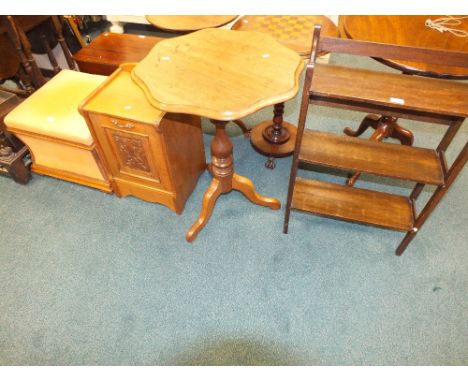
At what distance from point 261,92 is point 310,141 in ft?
1.63

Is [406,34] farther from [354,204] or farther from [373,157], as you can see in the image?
[354,204]

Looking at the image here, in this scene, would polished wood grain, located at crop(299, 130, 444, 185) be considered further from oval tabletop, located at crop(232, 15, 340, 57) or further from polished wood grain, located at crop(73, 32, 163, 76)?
polished wood grain, located at crop(73, 32, 163, 76)

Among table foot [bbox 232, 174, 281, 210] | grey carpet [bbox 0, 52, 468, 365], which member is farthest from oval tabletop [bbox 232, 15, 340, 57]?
grey carpet [bbox 0, 52, 468, 365]

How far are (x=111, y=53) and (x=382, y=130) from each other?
5.97ft

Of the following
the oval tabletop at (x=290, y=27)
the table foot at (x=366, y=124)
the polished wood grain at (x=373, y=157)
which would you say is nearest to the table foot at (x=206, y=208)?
the polished wood grain at (x=373, y=157)

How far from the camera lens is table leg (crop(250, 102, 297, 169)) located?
222 centimetres

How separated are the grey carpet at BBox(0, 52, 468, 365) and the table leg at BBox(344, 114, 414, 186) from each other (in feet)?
0.99

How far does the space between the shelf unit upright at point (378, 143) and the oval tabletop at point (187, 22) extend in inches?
30.5

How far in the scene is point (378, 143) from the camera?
1608 mm

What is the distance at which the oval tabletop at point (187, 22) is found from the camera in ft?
5.83

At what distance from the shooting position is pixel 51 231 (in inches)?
75.0

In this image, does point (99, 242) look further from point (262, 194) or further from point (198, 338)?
point (262, 194)

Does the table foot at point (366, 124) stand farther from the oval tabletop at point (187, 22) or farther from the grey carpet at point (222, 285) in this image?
the oval tabletop at point (187, 22)

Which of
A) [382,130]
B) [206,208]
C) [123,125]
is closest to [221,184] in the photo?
[206,208]
